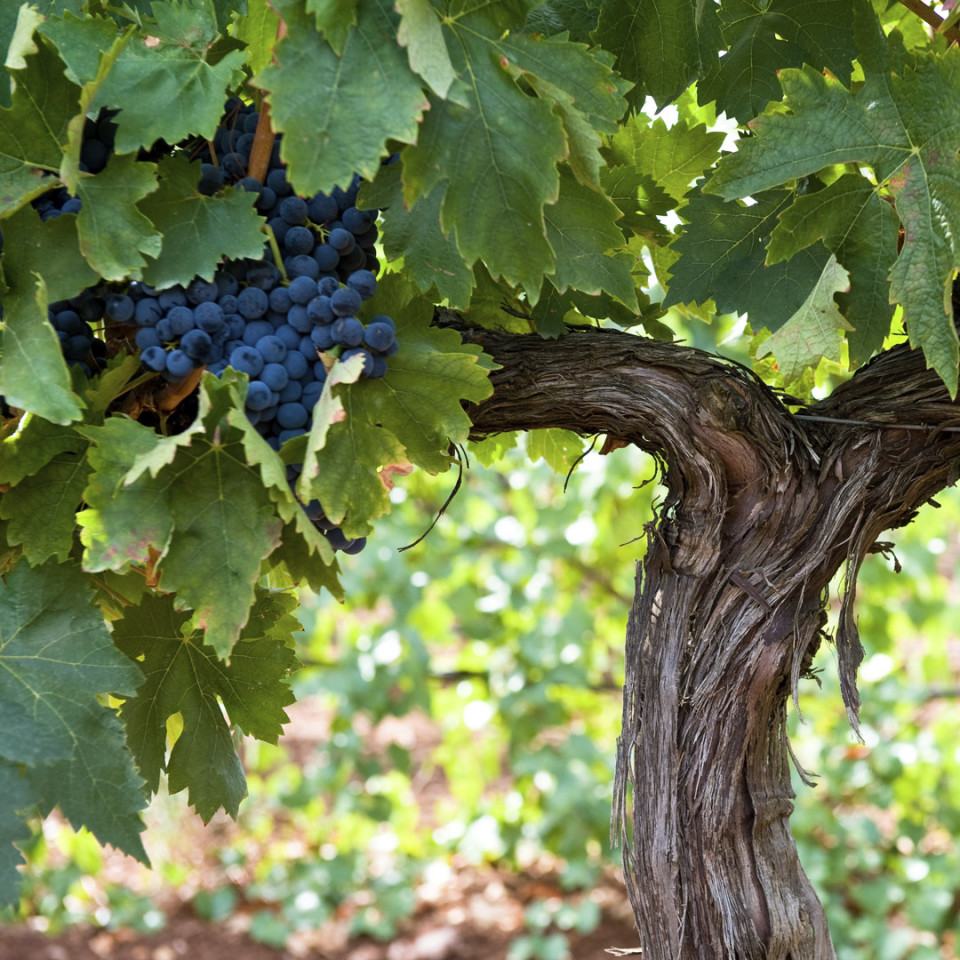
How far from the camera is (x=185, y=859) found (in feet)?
11.0

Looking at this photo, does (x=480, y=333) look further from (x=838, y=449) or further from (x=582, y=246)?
(x=838, y=449)

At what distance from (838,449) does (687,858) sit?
352 millimetres

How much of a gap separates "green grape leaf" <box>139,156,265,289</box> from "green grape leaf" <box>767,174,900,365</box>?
387 millimetres

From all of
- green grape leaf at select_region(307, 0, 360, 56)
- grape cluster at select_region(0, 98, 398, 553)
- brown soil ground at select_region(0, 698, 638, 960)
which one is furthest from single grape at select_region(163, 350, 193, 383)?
brown soil ground at select_region(0, 698, 638, 960)

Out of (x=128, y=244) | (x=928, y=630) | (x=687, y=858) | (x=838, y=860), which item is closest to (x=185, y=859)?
(x=838, y=860)

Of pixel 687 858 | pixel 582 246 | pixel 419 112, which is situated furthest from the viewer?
pixel 687 858

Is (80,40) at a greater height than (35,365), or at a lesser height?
greater

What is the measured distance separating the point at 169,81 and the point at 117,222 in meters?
0.10

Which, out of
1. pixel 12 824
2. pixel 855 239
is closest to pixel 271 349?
pixel 12 824

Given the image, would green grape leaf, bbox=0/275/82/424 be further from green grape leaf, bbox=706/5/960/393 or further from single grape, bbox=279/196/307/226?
green grape leaf, bbox=706/5/960/393

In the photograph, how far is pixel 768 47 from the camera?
830mm

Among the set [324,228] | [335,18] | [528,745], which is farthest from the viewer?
[528,745]

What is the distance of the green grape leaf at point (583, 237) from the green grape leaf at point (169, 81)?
0.23 metres

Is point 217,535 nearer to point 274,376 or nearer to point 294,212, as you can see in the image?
point 274,376
